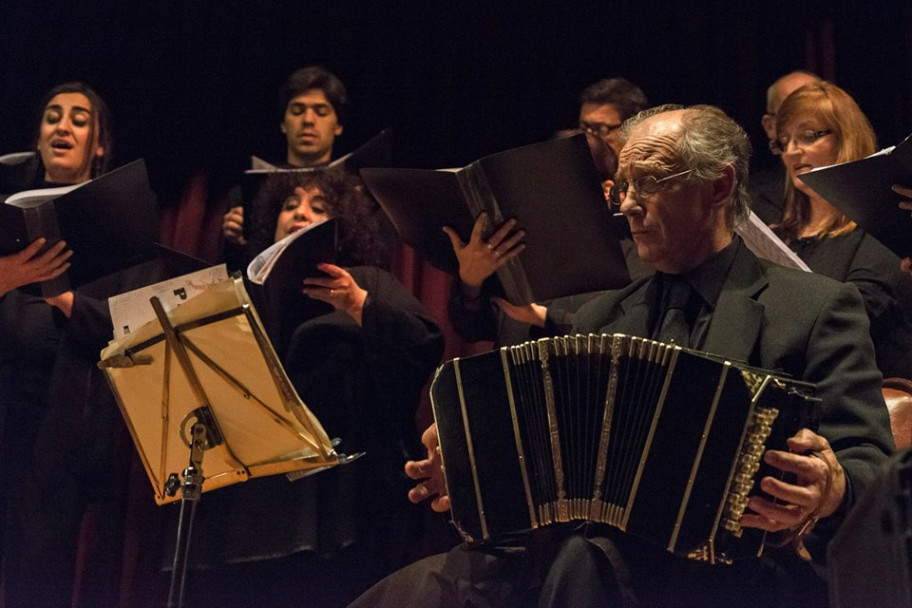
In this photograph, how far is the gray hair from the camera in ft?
8.11

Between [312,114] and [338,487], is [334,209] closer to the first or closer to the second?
[312,114]

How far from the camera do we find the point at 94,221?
10.5ft

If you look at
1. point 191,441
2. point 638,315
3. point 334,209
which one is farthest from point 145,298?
point 638,315

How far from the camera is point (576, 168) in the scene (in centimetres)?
280

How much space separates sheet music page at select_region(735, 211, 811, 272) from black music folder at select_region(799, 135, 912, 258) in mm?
143

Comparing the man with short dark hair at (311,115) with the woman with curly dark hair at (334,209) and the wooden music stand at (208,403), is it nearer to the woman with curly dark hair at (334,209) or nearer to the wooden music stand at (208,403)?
the woman with curly dark hair at (334,209)

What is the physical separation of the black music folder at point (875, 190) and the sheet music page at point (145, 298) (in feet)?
4.62

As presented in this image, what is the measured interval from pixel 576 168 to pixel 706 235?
1.38 ft

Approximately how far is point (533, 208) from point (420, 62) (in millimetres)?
1688

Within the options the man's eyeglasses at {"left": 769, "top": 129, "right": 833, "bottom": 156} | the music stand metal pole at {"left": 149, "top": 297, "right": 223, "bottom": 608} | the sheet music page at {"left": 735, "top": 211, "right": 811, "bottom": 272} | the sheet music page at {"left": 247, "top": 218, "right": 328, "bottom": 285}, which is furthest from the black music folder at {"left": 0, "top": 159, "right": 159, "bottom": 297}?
the man's eyeglasses at {"left": 769, "top": 129, "right": 833, "bottom": 156}

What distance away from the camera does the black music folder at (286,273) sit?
10.0 ft

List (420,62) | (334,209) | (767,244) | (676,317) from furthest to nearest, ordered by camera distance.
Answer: (420,62)
(334,209)
(767,244)
(676,317)

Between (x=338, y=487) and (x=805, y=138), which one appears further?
(x=338, y=487)

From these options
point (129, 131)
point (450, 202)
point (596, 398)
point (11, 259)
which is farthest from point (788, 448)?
point (129, 131)
